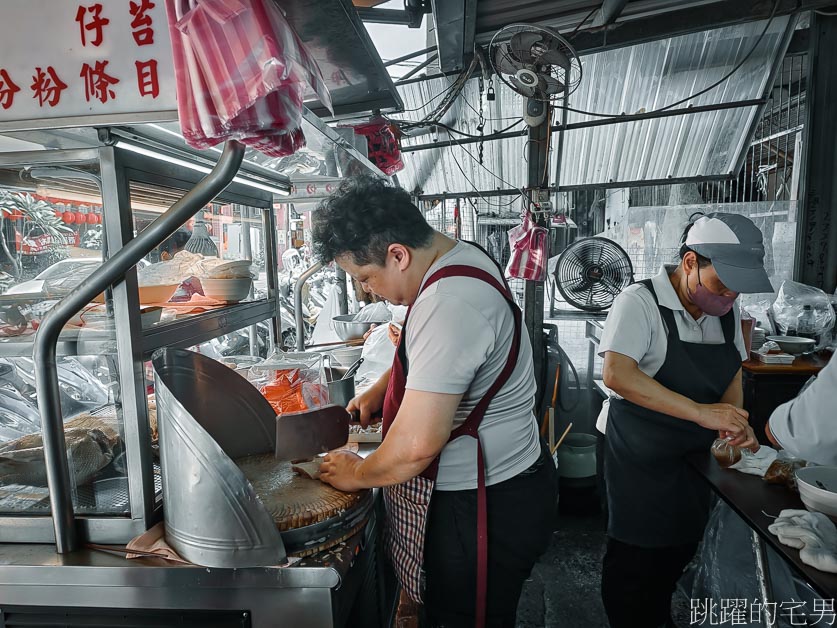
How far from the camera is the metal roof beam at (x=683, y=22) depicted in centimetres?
336

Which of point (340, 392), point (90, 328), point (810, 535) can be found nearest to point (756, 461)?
point (810, 535)

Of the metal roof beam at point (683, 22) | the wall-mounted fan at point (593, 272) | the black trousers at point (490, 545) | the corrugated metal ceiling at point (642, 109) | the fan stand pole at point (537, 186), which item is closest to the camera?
the black trousers at point (490, 545)

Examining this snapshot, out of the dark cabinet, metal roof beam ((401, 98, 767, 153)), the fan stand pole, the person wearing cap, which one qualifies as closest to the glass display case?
the person wearing cap

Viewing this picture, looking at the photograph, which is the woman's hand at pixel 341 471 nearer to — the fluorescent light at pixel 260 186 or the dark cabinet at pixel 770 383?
the fluorescent light at pixel 260 186

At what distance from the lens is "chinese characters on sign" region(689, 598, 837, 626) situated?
175 cm

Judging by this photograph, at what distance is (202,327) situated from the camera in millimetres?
1620

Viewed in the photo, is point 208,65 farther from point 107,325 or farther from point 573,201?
point 573,201

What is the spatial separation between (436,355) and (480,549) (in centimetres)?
69

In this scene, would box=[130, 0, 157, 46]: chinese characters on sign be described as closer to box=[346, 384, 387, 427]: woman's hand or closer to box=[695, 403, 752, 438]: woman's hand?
box=[346, 384, 387, 427]: woman's hand

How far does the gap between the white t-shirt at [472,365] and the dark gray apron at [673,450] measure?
2.79ft

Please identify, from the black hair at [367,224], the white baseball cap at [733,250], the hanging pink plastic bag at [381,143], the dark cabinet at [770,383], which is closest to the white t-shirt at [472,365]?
the black hair at [367,224]

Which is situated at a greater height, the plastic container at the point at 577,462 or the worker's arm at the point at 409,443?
the worker's arm at the point at 409,443

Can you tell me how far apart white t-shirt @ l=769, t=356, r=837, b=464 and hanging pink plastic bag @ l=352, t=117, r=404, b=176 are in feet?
6.82

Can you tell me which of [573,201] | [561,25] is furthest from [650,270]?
[561,25]
